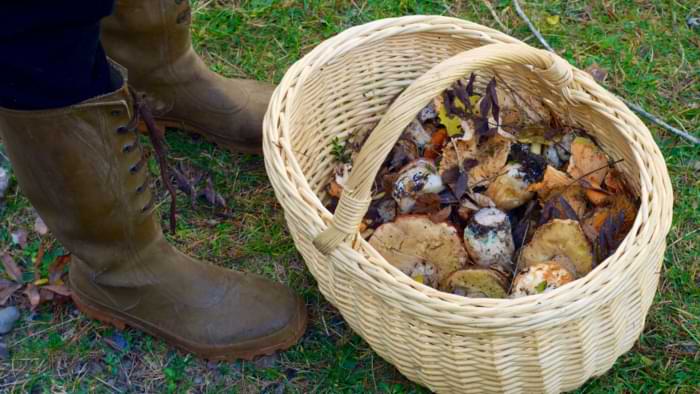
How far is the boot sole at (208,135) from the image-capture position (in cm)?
188

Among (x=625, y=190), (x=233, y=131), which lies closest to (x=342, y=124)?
(x=233, y=131)

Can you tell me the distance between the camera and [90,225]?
1260mm

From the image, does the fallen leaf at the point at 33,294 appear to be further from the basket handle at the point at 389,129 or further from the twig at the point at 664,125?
the twig at the point at 664,125

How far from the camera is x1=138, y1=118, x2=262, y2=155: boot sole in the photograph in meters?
1.88

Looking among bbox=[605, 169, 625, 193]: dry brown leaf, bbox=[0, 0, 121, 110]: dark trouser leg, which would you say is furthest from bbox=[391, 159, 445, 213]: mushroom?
bbox=[0, 0, 121, 110]: dark trouser leg

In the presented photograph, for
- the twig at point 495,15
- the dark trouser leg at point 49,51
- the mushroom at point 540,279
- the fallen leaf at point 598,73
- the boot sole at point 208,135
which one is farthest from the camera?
the twig at point 495,15

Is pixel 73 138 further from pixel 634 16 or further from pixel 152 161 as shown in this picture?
pixel 634 16

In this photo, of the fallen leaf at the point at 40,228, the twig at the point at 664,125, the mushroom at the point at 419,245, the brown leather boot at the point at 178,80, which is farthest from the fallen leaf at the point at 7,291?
the twig at the point at 664,125

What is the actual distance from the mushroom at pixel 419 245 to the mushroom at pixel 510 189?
0.54 ft

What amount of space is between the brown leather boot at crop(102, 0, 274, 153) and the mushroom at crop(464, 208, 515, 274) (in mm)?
671

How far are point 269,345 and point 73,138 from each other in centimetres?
64

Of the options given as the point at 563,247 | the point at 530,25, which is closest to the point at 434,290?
the point at 563,247

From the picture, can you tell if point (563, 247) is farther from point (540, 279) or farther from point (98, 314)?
point (98, 314)

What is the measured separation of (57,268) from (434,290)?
0.98 metres
